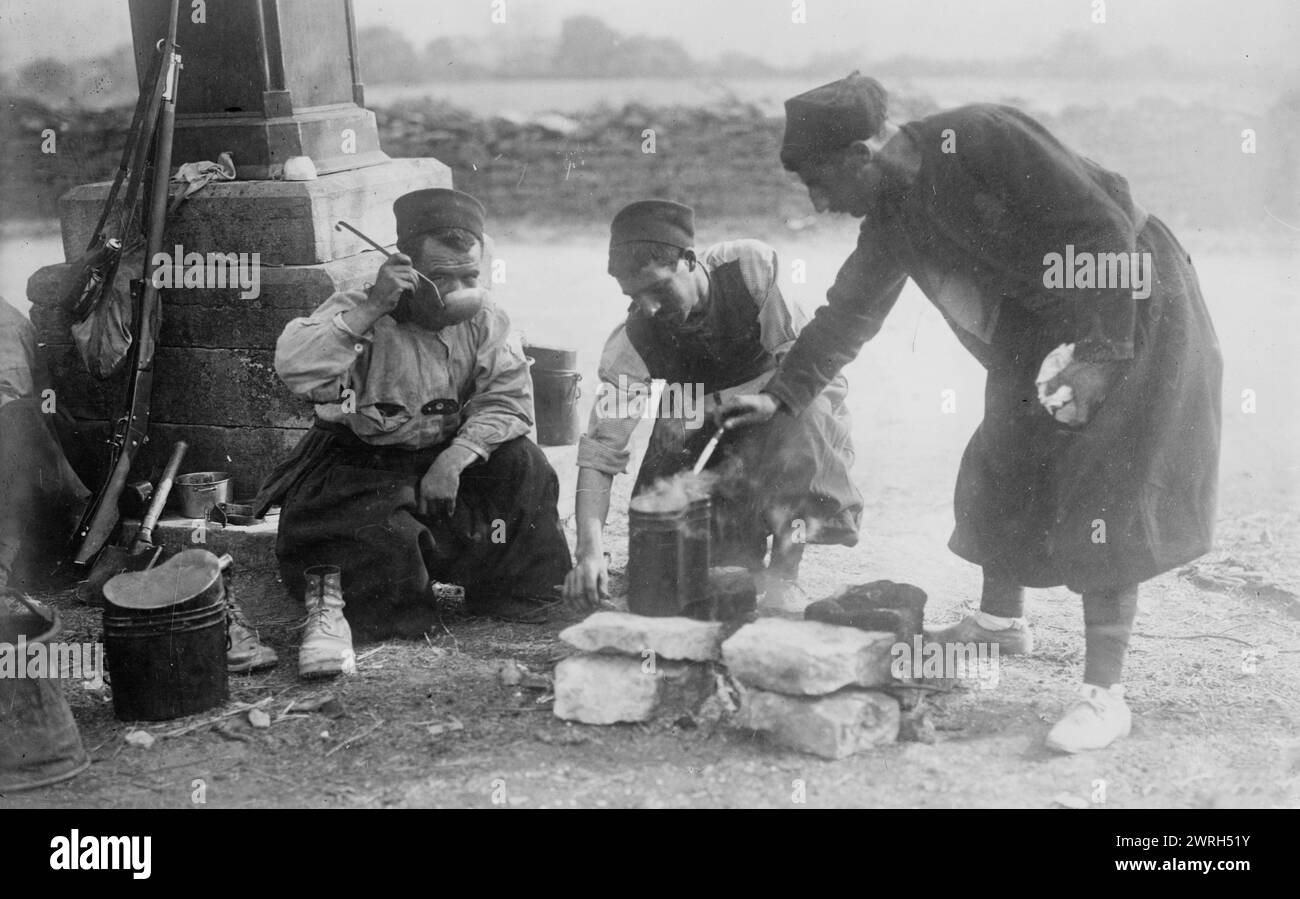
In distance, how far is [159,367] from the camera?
6.03 meters

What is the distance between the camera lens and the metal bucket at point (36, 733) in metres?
3.74

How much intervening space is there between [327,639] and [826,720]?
198cm

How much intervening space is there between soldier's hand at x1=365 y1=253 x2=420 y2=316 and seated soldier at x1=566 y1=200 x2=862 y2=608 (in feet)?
2.67

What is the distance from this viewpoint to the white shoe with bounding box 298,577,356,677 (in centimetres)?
443

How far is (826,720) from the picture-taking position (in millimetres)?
3635

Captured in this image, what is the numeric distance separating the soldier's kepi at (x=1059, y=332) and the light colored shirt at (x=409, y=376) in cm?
167

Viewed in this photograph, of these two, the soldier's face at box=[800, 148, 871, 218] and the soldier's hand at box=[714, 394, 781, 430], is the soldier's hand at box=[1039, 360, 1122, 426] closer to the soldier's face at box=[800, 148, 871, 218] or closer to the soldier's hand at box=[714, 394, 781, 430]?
the soldier's face at box=[800, 148, 871, 218]

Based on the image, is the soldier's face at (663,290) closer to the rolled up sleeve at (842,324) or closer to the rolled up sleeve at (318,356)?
the rolled up sleeve at (842,324)

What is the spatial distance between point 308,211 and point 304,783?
2937 mm

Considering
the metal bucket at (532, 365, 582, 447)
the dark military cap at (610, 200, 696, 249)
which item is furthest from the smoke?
the metal bucket at (532, 365, 582, 447)

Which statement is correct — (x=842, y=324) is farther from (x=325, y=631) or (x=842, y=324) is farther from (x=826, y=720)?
(x=325, y=631)
